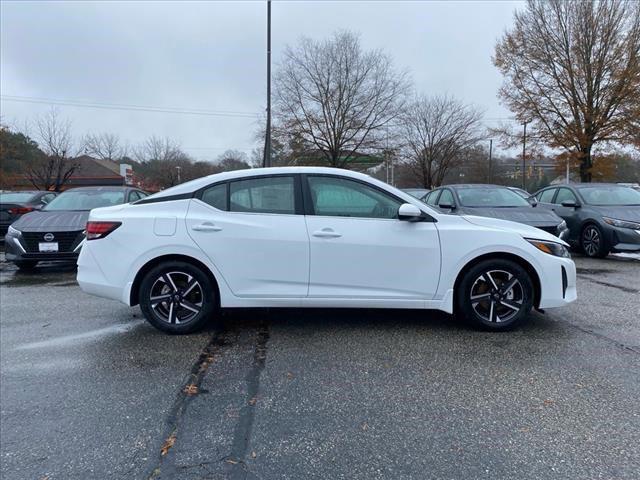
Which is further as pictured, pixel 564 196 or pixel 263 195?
pixel 564 196

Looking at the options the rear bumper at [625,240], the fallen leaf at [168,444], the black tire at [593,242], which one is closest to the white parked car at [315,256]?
the fallen leaf at [168,444]

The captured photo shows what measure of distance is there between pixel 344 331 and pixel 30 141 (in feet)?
126

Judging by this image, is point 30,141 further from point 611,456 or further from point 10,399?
point 611,456

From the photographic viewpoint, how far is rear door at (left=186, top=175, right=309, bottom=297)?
12.8ft

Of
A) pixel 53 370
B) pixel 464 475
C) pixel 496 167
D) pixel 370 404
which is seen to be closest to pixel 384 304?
pixel 370 404

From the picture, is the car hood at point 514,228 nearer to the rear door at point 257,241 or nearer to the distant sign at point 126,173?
the rear door at point 257,241

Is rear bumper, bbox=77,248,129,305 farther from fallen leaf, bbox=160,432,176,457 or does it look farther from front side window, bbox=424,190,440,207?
front side window, bbox=424,190,440,207

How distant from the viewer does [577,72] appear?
23062 millimetres

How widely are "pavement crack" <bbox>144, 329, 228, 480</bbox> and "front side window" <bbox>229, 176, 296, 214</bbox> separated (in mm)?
1295

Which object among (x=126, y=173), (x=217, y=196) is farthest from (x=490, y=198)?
(x=126, y=173)

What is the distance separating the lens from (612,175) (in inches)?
1013

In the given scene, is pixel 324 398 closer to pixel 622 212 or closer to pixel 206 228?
pixel 206 228

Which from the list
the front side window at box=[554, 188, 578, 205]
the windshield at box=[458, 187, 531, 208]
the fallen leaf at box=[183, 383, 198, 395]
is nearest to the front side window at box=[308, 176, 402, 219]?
the fallen leaf at box=[183, 383, 198, 395]

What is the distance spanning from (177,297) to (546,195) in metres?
9.87
